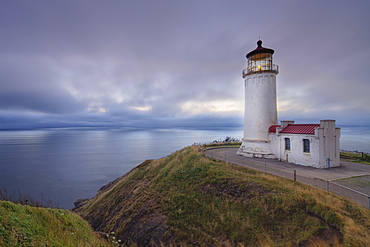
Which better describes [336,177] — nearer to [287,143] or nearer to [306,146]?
[306,146]

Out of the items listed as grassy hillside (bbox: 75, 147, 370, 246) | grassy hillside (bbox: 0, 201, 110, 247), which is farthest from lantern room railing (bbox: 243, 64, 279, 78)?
grassy hillside (bbox: 0, 201, 110, 247)

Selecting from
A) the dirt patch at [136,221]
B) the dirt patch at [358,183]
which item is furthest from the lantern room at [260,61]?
the dirt patch at [136,221]

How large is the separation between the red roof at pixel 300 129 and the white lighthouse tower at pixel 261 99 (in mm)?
1845

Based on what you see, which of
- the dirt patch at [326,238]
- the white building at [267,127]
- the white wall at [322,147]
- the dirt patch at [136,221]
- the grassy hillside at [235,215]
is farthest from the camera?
the white building at [267,127]

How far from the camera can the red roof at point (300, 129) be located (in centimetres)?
1443

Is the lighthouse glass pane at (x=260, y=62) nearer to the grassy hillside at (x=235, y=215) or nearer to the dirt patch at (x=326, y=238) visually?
the grassy hillside at (x=235, y=215)

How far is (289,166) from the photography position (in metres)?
14.5

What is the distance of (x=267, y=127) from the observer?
59.1ft

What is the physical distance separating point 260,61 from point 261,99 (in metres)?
3.92

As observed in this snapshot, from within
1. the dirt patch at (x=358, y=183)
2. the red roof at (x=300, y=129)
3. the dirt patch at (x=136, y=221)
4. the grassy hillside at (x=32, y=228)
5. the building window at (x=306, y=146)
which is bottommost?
the dirt patch at (x=136, y=221)

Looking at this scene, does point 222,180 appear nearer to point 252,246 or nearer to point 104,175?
point 252,246

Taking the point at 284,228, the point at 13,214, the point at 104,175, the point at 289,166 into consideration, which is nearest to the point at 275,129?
the point at 289,166

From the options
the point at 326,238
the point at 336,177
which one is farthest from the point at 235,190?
the point at 336,177

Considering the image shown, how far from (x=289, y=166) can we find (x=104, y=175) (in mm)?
34162
